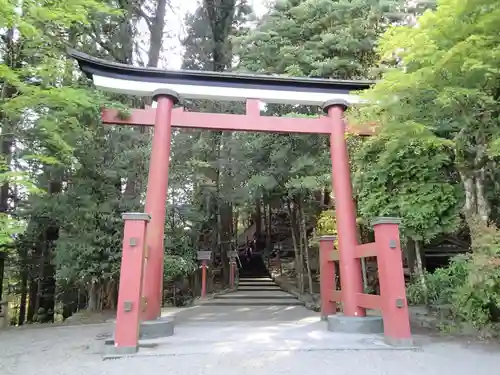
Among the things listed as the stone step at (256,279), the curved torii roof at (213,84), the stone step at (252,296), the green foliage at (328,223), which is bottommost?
the stone step at (252,296)

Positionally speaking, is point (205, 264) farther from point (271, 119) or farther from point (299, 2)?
point (299, 2)

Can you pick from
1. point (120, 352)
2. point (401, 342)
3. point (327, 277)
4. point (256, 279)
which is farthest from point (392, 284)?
point (256, 279)

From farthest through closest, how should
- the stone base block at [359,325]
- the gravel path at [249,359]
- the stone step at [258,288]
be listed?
the stone step at [258,288] < the stone base block at [359,325] < the gravel path at [249,359]

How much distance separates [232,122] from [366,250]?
3.17 metres

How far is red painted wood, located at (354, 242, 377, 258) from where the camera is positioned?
18.1 ft

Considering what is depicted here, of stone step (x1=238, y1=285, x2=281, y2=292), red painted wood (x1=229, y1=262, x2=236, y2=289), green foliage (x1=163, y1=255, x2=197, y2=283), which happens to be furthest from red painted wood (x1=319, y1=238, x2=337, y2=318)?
red painted wood (x1=229, y1=262, x2=236, y2=289)

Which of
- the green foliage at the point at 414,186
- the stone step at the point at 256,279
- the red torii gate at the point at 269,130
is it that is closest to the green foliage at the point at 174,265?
the red torii gate at the point at 269,130

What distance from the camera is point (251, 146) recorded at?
10.7 m

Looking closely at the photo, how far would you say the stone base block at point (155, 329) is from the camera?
17.6 feet

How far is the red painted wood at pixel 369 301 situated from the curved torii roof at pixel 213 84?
3572mm

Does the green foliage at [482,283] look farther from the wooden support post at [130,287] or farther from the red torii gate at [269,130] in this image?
the wooden support post at [130,287]

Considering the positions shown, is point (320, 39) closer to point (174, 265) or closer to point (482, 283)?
point (174, 265)

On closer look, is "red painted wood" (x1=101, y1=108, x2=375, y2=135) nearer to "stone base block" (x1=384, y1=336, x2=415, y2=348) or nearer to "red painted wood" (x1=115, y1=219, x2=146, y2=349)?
"red painted wood" (x1=115, y1=219, x2=146, y2=349)

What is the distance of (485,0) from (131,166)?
7.54 meters
